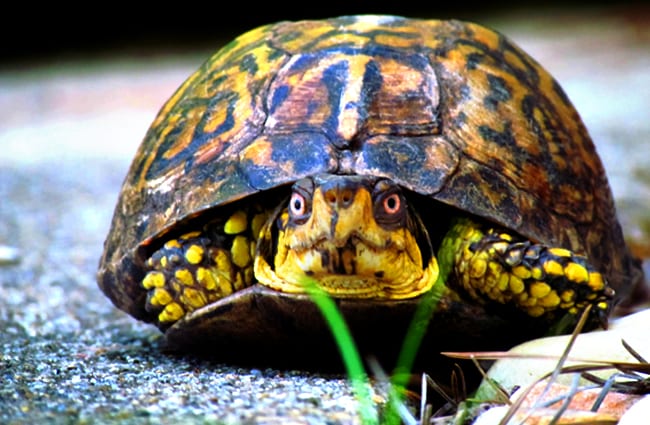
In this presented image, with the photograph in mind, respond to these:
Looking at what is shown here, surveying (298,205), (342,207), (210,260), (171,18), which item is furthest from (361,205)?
(171,18)

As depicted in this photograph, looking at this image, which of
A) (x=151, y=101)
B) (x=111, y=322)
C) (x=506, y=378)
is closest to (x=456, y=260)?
(x=506, y=378)

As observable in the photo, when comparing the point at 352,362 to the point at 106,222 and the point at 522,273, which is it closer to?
the point at 522,273

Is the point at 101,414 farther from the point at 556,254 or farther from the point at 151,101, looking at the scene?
the point at 151,101

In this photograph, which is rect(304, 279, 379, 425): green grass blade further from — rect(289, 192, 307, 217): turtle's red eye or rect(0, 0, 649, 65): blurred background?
rect(0, 0, 649, 65): blurred background

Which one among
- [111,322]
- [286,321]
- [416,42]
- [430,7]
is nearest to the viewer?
[286,321]

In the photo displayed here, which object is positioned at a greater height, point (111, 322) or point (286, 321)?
point (286, 321)

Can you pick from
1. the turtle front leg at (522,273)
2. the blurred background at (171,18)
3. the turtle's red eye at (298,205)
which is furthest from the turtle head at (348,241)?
the blurred background at (171,18)
